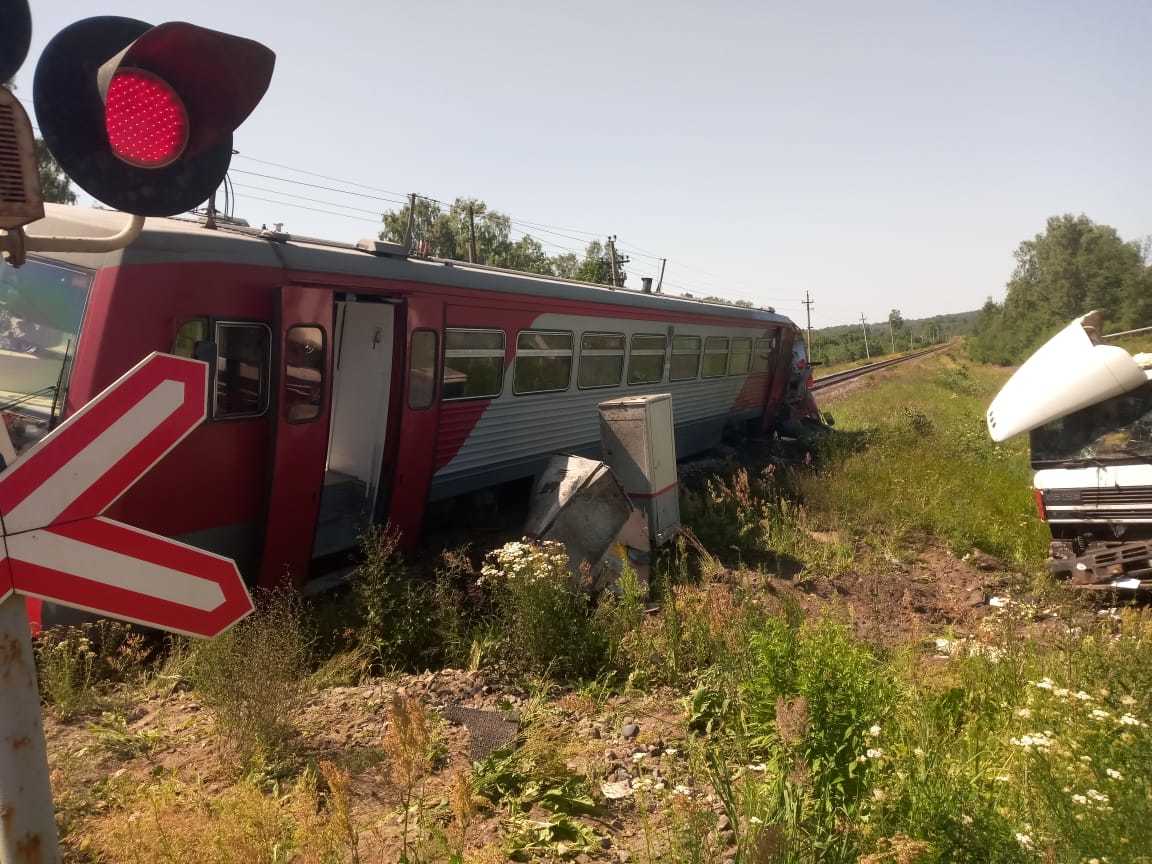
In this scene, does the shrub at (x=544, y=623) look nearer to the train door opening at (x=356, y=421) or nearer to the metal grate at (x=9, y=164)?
the train door opening at (x=356, y=421)

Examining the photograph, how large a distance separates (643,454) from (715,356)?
22.2 feet

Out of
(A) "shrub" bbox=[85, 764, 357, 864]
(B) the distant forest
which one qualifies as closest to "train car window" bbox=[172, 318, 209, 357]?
(A) "shrub" bbox=[85, 764, 357, 864]

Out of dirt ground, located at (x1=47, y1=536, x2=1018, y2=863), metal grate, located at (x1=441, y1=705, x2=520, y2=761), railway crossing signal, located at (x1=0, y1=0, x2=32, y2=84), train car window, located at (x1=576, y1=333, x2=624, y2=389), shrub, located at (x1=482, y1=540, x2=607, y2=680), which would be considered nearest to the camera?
railway crossing signal, located at (x1=0, y1=0, x2=32, y2=84)

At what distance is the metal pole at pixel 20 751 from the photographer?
5.14 feet

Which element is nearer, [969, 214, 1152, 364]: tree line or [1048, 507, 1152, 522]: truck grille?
[1048, 507, 1152, 522]: truck grille

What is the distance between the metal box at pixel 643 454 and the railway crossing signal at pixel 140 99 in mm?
6082

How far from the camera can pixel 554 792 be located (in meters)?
3.45

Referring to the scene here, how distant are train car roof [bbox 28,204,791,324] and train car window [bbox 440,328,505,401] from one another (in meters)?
0.51

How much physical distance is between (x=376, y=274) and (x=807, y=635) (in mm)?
4582

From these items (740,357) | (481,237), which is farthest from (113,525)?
(481,237)

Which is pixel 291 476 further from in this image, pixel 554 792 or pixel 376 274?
pixel 554 792

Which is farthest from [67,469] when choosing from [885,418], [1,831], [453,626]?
[885,418]

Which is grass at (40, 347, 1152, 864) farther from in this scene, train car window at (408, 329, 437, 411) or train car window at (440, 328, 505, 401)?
train car window at (440, 328, 505, 401)

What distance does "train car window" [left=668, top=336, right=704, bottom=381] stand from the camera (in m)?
12.3
